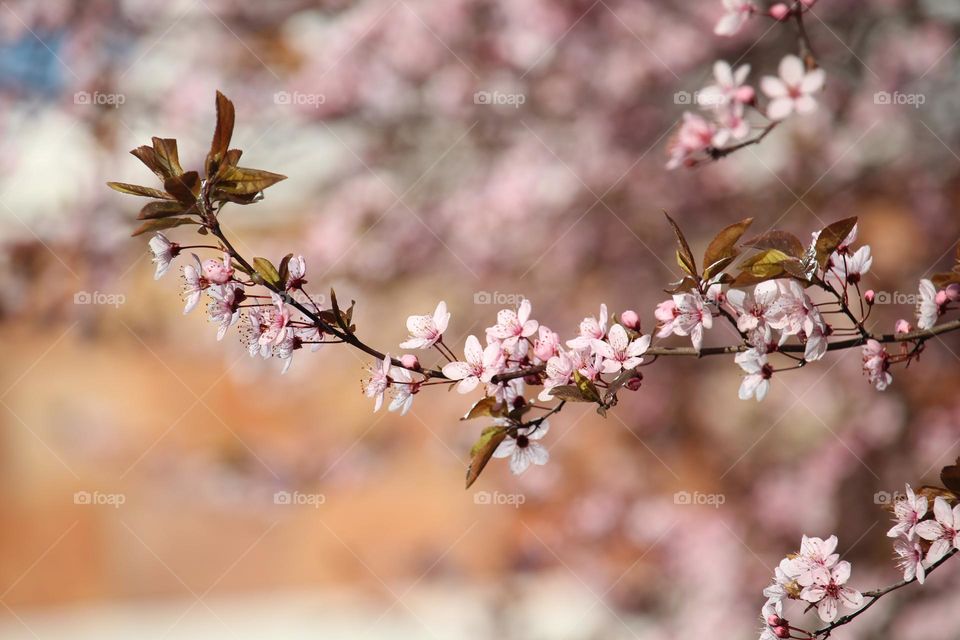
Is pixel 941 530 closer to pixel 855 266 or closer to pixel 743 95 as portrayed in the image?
pixel 855 266

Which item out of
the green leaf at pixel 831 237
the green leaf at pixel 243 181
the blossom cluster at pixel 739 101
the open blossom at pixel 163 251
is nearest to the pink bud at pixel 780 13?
the blossom cluster at pixel 739 101

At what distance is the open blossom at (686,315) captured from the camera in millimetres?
607

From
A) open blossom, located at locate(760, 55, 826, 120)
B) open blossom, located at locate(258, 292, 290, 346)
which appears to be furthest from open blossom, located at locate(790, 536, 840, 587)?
open blossom, located at locate(258, 292, 290, 346)

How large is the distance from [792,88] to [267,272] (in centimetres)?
43

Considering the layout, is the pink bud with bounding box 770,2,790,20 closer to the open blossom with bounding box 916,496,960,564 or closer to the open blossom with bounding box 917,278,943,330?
the open blossom with bounding box 917,278,943,330

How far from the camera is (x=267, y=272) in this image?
0.62 metres

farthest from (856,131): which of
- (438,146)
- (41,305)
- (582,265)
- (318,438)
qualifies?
(41,305)

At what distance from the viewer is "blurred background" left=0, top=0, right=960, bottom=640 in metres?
2.22

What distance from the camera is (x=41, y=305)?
8.05ft

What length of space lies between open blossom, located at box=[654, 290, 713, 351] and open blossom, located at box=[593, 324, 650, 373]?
0.06ft

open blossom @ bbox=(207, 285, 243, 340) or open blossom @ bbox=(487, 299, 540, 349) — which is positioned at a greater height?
open blossom @ bbox=(487, 299, 540, 349)

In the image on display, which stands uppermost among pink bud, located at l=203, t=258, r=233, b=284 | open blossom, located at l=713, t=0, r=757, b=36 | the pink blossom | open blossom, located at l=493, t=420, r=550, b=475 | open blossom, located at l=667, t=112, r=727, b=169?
open blossom, located at l=713, t=0, r=757, b=36

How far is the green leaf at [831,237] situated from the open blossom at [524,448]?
239mm

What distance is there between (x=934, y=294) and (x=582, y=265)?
1.70 meters
